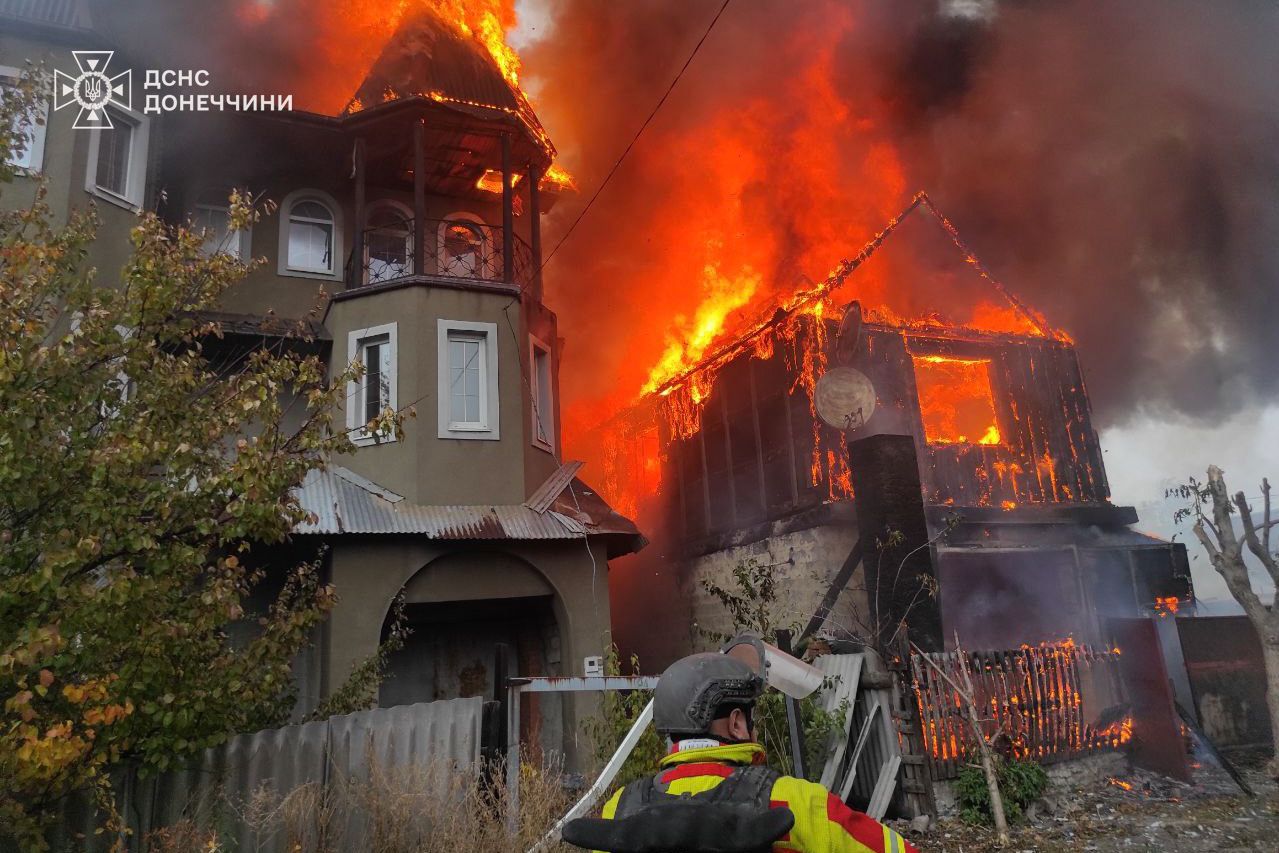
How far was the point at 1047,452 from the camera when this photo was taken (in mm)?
15422

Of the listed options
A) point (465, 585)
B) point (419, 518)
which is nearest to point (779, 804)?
point (419, 518)

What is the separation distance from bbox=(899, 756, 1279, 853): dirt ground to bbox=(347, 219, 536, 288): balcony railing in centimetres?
1072

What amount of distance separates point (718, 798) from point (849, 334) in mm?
12333

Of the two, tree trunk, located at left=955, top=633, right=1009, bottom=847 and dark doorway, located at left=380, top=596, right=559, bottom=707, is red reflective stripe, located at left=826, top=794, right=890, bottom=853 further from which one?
dark doorway, located at left=380, top=596, right=559, bottom=707

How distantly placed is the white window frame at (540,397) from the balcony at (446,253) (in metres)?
1.18

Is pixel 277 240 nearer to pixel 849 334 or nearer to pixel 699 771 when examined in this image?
pixel 849 334

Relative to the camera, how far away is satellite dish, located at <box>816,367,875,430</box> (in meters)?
13.8

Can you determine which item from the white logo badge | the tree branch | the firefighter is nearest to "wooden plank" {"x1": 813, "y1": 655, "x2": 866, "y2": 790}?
the tree branch

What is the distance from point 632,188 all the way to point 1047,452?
13.6 m

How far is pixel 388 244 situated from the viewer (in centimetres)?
1488

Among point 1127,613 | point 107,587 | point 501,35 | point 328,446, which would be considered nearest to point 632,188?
point 501,35

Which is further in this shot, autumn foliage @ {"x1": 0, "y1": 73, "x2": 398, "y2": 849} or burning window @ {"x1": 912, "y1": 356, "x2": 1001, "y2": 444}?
burning window @ {"x1": 912, "y1": 356, "x2": 1001, "y2": 444}

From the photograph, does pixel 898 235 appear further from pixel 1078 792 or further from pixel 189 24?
pixel 189 24

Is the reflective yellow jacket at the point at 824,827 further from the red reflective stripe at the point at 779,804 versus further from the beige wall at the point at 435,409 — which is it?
the beige wall at the point at 435,409
